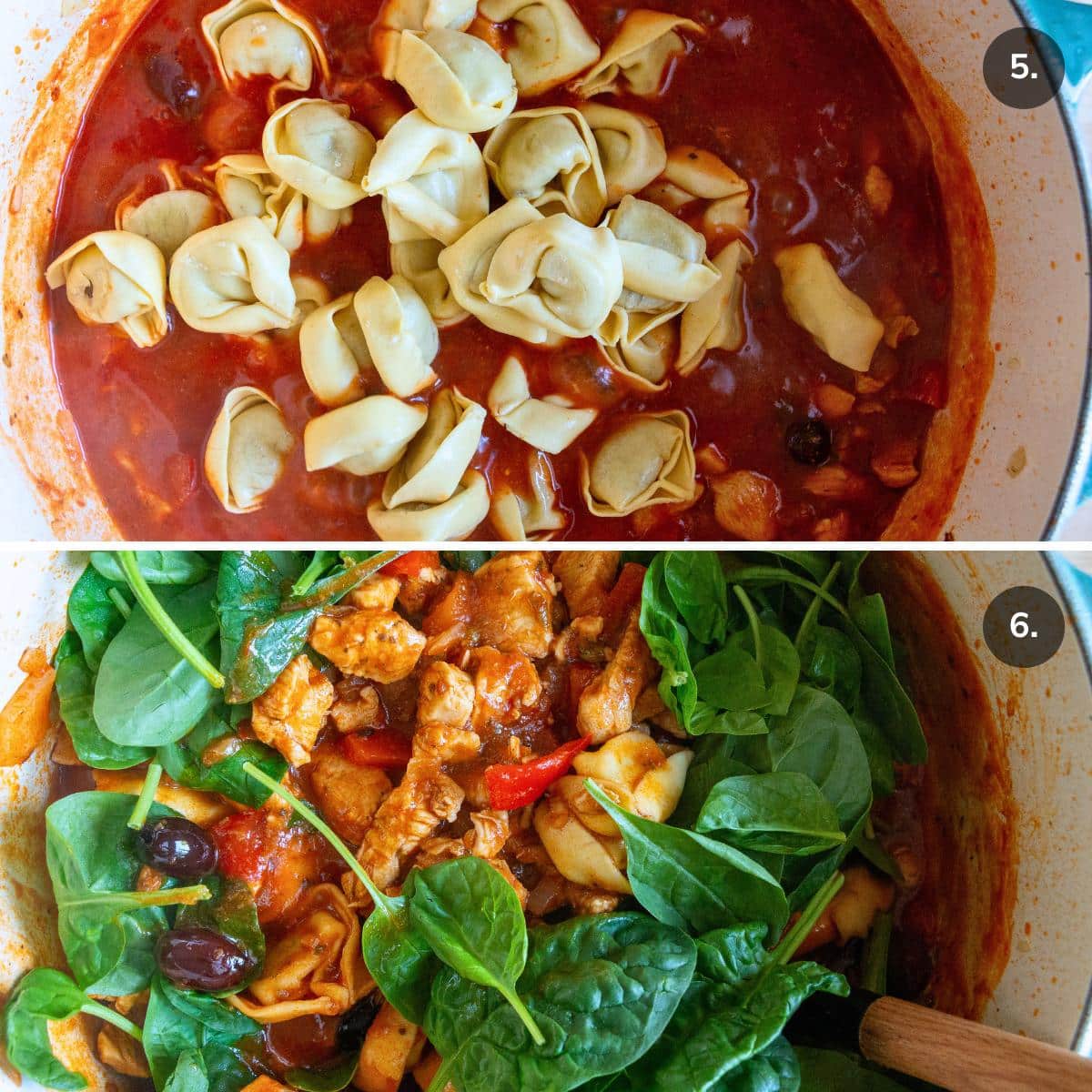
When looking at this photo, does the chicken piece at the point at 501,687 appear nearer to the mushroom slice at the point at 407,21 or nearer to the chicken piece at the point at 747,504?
the chicken piece at the point at 747,504

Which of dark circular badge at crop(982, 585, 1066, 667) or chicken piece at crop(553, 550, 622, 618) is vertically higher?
chicken piece at crop(553, 550, 622, 618)

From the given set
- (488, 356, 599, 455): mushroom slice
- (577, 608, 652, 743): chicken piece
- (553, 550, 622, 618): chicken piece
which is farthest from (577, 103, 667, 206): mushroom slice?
(577, 608, 652, 743): chicken piece

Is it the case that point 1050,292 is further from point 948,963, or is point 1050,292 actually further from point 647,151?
point 948,963

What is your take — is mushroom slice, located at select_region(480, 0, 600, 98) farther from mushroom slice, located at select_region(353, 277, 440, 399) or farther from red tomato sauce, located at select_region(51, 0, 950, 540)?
mushroom slice, located at select_region(353, 277, 440, 399)

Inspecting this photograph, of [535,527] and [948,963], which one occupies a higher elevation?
[535,527]

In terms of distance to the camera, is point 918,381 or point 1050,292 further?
point 918,381

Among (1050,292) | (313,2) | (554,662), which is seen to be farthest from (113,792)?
(1050,292)
